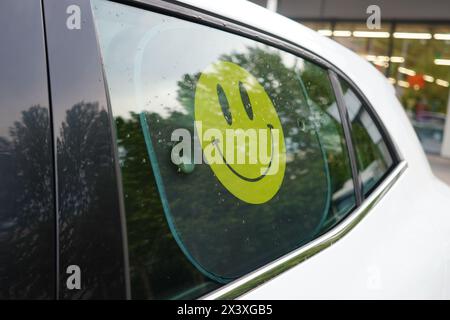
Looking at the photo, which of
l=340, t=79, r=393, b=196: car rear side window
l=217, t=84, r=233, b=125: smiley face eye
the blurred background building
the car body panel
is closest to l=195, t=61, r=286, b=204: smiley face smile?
l=217, t=84, r=233, b=125: smiley face eye

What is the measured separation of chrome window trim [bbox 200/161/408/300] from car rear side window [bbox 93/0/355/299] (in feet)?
0.09

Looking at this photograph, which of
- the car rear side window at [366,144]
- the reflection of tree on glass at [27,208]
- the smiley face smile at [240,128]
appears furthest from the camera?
the car rear side window at [366,144]

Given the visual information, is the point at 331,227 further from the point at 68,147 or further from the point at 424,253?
the point at 68,147

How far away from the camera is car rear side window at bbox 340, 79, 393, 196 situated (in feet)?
5.45

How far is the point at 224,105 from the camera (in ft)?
4.07

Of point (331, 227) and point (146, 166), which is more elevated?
point (146, 166)

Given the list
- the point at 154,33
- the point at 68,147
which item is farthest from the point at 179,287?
the point at 154,33

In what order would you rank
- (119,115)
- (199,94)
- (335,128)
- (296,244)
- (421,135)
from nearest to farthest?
(119,115) → (199,94) → (296,244) → (335,128) → (421,135)

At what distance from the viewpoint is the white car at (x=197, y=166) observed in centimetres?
89

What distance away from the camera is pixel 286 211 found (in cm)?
138

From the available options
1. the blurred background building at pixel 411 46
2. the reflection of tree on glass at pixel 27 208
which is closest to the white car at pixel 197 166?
the reflection of tree on glass at pixel 27 208

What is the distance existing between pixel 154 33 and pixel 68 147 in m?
0.37

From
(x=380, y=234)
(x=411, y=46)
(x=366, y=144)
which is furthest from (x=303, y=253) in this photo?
(x=411, y=46)

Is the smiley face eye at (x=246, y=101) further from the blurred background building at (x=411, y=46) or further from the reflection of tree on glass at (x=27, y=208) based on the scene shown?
the blurred background building at (x=411, y=46)
